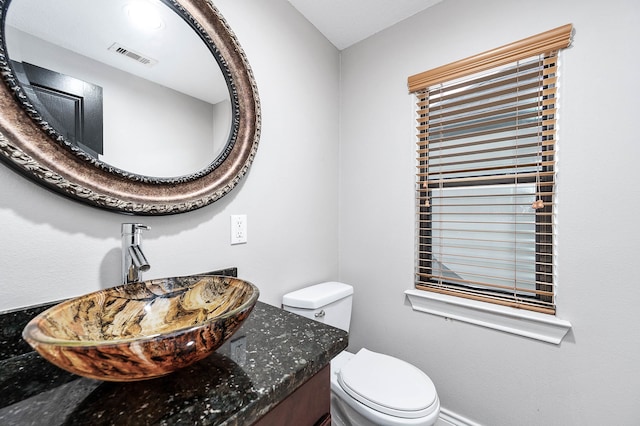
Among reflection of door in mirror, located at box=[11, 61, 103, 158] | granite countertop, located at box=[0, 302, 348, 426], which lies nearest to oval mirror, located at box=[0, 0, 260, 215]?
reflection of door in mirror, located at box=[11, 61, 103, 158]

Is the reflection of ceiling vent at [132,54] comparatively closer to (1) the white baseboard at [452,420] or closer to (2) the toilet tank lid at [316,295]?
(2) the toilet tank lid at [316,295]

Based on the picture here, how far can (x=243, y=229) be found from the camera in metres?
1.23

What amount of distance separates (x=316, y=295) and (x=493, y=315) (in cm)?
89

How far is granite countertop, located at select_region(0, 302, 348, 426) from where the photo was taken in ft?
1.50

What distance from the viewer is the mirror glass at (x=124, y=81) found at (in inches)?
28.2

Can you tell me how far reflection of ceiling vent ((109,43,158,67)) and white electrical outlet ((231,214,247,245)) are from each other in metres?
0.64

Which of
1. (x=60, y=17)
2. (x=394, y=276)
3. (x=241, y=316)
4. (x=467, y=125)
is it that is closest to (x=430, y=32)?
(x=467, y=125)

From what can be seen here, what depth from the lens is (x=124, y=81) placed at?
0.88 metres

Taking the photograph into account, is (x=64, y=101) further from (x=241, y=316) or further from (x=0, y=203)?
(x=241, y=316)

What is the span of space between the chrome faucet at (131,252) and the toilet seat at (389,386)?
969mm

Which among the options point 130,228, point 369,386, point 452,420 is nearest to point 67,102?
point 130,228

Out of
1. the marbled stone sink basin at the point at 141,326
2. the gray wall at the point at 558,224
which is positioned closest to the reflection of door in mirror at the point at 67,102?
the marbled stone sink basin at the point at 141,326

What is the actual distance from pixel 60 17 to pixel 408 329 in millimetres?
1963

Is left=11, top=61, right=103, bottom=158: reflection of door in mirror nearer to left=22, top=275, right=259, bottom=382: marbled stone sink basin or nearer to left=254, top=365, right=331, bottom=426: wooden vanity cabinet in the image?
left=22, top=275, right=259, bottom=382: marbled stone sink basin
